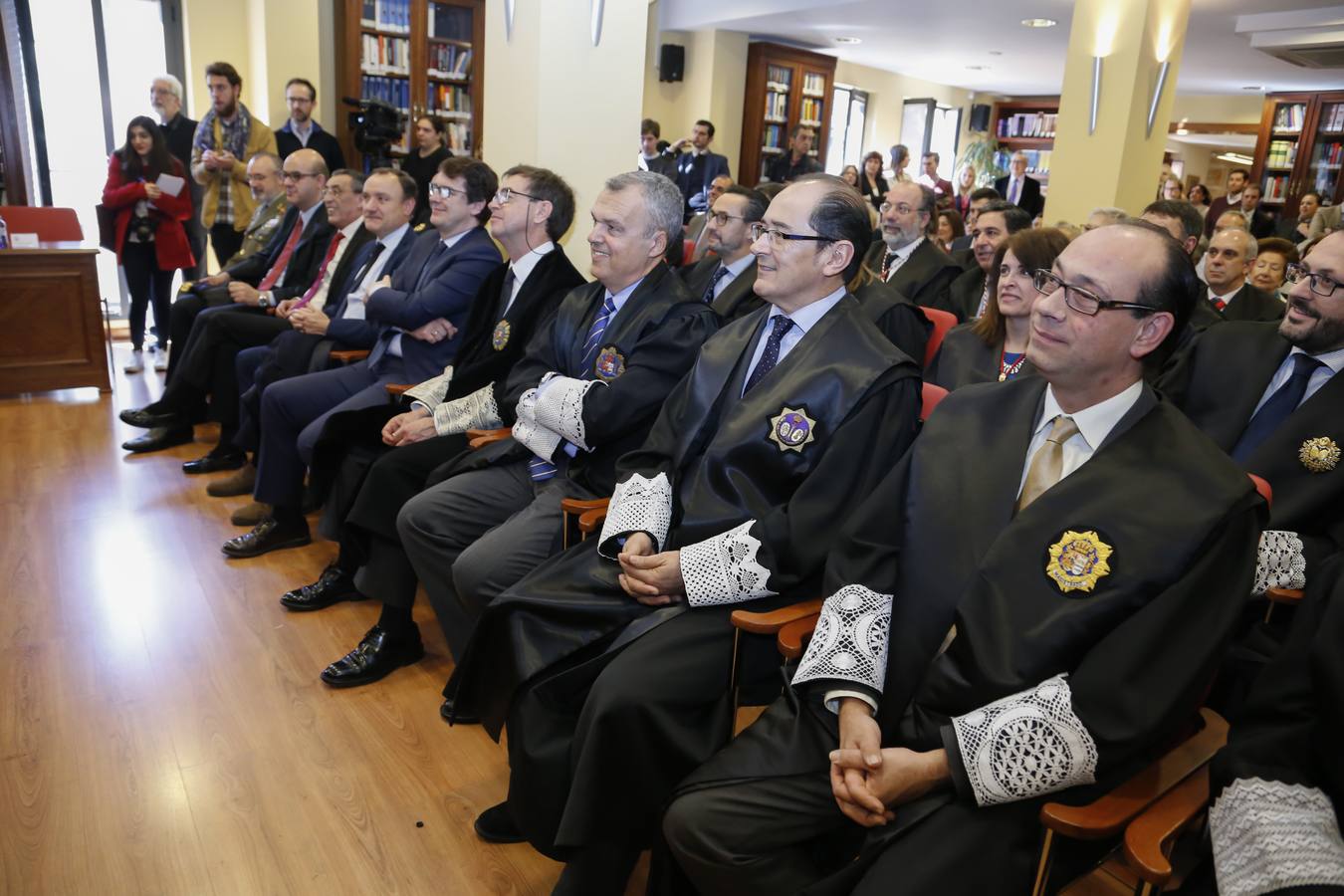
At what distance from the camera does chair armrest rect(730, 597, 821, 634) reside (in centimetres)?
162

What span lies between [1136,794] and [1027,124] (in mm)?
15981

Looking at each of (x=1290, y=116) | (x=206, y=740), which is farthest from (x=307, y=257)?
(x=1290, y=116)

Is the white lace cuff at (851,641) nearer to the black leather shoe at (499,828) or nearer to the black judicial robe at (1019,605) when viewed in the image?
the black judicial robe at (1019,605)

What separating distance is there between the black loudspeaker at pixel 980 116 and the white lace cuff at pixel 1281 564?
14.7m

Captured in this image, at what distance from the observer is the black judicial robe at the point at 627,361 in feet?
7.66

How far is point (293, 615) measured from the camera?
286cm

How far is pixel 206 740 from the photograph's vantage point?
2.23 m

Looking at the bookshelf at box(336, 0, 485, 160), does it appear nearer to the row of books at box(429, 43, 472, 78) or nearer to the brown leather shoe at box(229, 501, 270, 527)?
the row of books at box(429, 43, 472, 78)

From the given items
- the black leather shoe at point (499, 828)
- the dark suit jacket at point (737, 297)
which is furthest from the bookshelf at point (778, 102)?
the black leather shoe at point (499, 828)

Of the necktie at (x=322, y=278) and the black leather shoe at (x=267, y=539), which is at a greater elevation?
the necktie at (x=322, y=278)

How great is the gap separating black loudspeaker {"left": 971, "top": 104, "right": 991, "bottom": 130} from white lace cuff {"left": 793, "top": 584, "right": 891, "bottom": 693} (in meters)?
15.2

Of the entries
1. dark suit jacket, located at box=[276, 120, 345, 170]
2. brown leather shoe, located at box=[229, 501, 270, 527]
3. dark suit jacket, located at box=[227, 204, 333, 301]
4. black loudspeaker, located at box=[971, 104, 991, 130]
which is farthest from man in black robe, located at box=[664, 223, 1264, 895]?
black loudspeaker, located at box=[971, 104, 991, 130]

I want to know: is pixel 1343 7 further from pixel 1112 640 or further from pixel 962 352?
pixel 1112 640

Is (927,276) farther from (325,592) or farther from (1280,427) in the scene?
(325,592)
